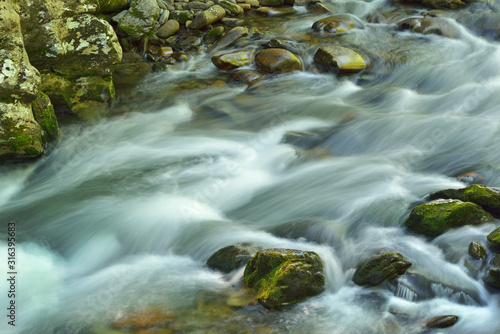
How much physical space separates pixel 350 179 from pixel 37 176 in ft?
12.7

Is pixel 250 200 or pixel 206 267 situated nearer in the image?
pixel 206 267

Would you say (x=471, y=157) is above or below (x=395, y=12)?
below

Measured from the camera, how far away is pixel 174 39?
34.0 ft

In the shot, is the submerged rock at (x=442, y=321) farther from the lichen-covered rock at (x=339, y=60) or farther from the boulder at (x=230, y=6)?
the boulder at (x=230, y=6)

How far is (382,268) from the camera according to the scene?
12.8 feet

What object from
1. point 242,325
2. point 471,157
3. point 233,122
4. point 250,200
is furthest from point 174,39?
point 242,325

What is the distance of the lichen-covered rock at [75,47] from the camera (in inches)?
270

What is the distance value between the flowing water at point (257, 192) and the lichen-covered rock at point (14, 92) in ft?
1.10

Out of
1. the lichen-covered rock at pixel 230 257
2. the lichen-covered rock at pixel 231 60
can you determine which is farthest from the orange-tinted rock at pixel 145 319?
the lichen-covered rock at pixel 231 60

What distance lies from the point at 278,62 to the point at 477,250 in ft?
18.7

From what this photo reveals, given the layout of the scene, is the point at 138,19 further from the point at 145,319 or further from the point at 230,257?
the point at 145,319

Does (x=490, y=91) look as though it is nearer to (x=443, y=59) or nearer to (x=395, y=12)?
(x=443, y=59)

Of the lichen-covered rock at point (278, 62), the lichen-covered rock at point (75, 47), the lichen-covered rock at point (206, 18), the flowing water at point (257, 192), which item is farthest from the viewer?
the lichen-covered rock at point (206, 18)

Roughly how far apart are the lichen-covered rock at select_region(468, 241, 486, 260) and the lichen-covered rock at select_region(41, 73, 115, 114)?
5.72m
